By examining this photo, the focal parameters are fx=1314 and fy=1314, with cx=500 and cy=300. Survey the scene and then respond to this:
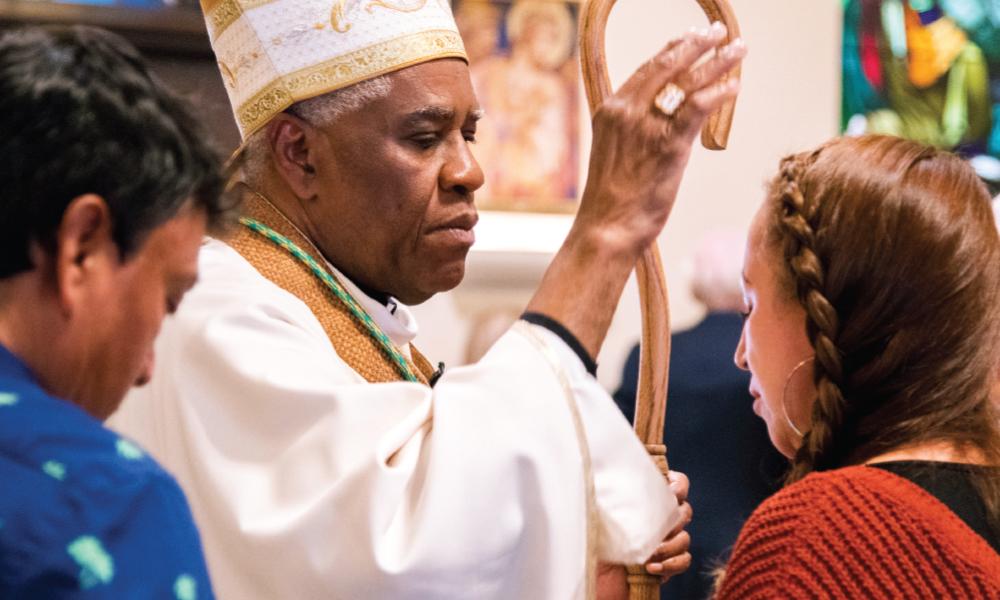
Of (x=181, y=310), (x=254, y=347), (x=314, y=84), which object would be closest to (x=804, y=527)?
(x=254, y=347)

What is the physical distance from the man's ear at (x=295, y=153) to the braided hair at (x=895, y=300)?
958mm

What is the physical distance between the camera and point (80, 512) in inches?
49.8

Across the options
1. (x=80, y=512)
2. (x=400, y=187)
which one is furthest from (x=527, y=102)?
(x=80, y=512)

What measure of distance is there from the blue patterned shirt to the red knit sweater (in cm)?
88

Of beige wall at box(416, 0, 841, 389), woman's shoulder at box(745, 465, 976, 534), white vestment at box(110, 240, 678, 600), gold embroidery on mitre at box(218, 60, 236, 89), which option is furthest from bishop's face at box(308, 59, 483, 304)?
beige wall at box(416, 0, 841, 389)

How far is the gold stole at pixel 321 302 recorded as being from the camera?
7.77 ft

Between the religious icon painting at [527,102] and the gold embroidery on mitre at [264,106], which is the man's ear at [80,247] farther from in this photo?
the religious icon painting at [527,102]

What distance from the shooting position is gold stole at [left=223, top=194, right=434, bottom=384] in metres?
2.37

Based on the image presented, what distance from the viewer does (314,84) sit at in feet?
8.52

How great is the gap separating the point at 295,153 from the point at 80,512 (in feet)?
4.62

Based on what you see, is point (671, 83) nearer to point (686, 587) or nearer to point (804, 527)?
point (804, 527)

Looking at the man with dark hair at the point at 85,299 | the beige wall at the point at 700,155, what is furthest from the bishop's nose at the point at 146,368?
the beige wall at the point at 700,155

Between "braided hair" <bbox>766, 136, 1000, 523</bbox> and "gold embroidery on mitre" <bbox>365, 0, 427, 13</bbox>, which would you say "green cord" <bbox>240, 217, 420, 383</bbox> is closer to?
"gold embroidery on mitre" <bbox>365, 0, 427, 13</bbox>

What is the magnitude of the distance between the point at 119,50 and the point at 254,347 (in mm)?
753
